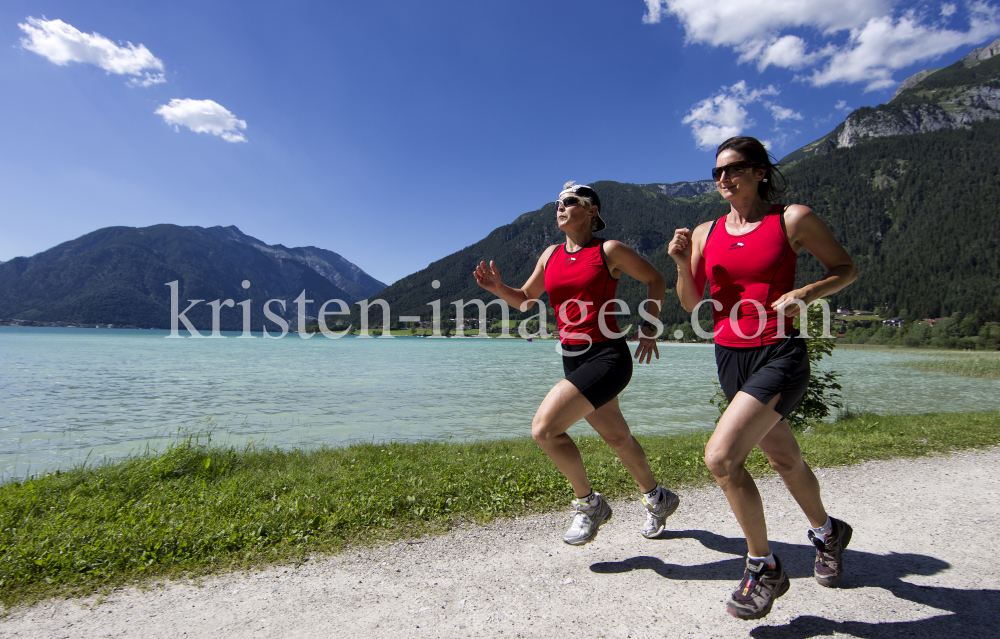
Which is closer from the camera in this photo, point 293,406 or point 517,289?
point 517,289

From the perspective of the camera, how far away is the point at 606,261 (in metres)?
3.61

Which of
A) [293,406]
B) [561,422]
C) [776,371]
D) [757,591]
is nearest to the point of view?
[757,591]

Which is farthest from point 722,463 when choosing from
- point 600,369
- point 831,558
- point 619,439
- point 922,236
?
point 922,236

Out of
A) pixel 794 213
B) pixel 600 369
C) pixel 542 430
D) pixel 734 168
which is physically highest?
pixel 734 168

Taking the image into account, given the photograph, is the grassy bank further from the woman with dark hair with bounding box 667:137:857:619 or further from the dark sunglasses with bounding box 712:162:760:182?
the dark sunglasses with bounding box 712:162:760:182

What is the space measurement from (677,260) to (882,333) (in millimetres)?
115898

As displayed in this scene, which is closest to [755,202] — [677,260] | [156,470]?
[677,260]

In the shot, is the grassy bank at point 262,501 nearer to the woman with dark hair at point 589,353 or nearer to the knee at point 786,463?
the woman with dark hair at point 589,353

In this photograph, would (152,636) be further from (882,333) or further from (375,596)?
(882,333)

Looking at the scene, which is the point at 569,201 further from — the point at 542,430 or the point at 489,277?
the point at 542,430

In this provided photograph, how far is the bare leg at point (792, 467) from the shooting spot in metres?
2.92

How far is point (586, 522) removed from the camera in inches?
142

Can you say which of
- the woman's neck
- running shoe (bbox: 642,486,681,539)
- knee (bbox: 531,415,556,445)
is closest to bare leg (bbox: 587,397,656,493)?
running shoe (bbox: 642,486,681,539)

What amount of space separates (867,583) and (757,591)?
1.14 meters
